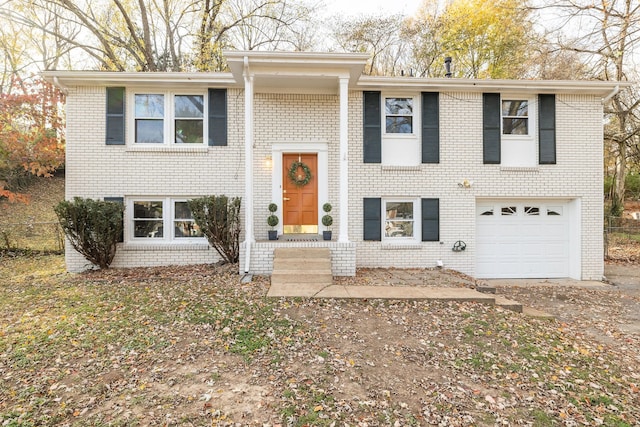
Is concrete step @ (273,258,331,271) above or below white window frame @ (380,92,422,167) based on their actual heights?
→ below

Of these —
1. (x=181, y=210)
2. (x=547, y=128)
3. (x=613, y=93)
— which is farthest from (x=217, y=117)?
(x=613, y=93)

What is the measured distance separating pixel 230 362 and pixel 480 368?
2684 millimetres

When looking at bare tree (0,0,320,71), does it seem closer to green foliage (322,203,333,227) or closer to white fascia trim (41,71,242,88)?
white fascia trim (41,71,242,88)

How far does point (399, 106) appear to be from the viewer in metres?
8.25

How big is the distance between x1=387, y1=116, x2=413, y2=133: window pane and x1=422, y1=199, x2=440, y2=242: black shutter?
191 centimetres

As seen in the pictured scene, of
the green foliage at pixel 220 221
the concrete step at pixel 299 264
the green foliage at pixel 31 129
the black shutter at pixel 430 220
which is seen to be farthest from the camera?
the green foliage at pixel 31 129

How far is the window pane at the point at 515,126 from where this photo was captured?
27.6ft

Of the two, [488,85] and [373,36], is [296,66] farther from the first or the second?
[373,36]

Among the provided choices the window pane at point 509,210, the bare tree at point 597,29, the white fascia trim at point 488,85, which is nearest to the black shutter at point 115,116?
the white fascia trim at point 488,85

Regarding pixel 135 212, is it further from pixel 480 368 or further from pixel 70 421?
pixel 480 368

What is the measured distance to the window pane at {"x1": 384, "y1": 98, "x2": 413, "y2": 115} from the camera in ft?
27.0

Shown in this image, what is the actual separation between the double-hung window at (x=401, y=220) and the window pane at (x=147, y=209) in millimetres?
5709

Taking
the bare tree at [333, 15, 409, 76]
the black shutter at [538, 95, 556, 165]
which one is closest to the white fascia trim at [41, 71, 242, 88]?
the black shutter at [538, 95, 556, 165]

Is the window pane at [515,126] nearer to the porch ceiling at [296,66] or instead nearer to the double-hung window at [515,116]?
the double-hung window at [515,116]
